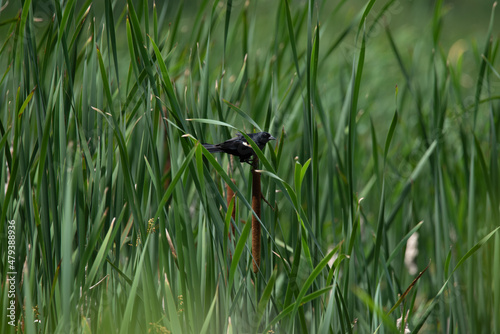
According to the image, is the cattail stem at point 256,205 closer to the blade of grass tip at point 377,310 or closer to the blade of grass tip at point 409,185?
the blade of grass tip at point 377,310

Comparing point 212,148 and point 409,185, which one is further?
Answer: point 409,185

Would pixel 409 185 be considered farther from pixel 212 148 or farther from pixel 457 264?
pixel 212 148

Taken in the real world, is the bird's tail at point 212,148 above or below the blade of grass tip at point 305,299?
above

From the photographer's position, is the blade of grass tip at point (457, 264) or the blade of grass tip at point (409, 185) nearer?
the blade of grass tip at point (457, 264)

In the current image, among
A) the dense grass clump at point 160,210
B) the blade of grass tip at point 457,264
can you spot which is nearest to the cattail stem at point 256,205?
the dense grass clump at point 160,210

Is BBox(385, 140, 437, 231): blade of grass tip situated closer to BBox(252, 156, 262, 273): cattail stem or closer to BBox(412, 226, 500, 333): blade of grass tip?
BBox(412, 226, 500, 333): blade of grass tip

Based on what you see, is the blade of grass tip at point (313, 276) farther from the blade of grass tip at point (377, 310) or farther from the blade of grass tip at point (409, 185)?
the blade of grass tip at point (409, 185)

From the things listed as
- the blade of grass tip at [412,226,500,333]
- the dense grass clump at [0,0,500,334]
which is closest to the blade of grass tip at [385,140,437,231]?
the dense grass clump at [0,0,500,334]

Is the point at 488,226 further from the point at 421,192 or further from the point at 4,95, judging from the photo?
the point at 4,95

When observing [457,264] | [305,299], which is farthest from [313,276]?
[457,264]

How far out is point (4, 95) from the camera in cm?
55

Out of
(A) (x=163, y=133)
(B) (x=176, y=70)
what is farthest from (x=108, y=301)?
(B) (x=176, y=70)

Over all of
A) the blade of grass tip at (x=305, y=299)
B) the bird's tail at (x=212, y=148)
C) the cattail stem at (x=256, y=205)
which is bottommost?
the blade of grass tip at (x=305, y=299)

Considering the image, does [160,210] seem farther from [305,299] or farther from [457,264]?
[457,264]
